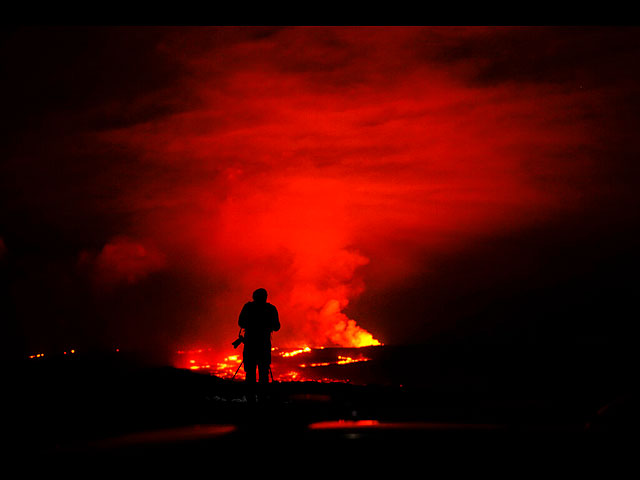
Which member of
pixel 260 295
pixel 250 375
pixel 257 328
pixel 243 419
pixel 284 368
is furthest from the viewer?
pixel 284 368

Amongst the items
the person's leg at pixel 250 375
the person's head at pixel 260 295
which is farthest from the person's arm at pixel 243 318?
the person's leg at pixel 250 375

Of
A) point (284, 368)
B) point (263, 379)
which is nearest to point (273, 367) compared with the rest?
point (284, 368)

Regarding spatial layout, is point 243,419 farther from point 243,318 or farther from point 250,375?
point 250,375

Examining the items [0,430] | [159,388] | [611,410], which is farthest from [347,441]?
[159,388]

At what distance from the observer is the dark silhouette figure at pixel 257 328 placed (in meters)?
12.5

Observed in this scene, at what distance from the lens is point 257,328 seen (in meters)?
12.6

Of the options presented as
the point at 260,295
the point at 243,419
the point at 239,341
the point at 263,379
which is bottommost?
the point at 243,419

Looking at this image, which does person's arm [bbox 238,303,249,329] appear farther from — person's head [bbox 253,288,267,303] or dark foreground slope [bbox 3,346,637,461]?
dark foreground slope [bbox 3,346,637,461]

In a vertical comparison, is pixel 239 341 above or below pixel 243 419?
above

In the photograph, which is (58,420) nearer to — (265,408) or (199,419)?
(199,419)

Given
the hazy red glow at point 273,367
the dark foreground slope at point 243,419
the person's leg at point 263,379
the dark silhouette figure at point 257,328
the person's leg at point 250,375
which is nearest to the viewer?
the dark foreground slope at point 243,419

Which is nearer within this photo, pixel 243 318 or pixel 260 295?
pixel 260 295

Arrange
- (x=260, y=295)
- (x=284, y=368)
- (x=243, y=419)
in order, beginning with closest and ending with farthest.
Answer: (x=243, y=419), (x=260, y=295), (x=284, y=368)

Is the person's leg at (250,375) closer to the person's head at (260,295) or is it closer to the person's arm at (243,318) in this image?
the person's arm at (243,318)
